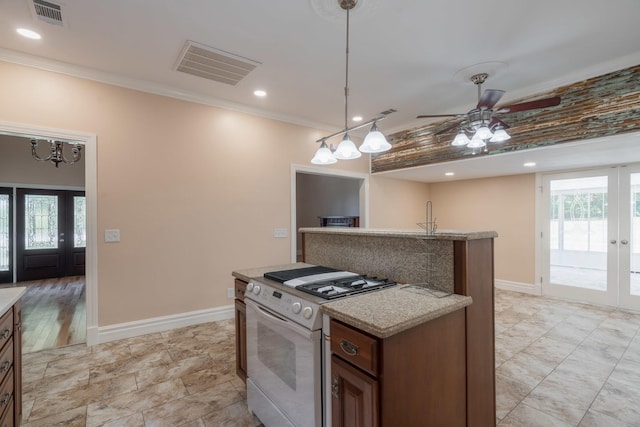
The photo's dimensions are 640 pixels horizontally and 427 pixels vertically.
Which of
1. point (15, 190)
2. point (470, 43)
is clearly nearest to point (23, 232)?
point (15, 190)

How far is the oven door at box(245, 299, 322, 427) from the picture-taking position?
1407 mm

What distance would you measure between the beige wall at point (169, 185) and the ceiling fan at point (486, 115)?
7.56 feet

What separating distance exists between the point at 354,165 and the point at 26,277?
7.11 meters

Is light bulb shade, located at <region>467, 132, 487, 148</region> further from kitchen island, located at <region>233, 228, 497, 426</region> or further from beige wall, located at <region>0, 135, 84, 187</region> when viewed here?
beige wall, located at <region>0, 135, 84, 187</region>

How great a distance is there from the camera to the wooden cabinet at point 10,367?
1.50m

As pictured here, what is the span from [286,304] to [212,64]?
96.6 inches

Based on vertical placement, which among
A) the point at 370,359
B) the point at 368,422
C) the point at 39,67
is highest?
the point at 39,67

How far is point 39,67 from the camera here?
9.08 feet

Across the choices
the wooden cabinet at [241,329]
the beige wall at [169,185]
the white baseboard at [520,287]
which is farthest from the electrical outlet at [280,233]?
the white baseboard at [520,287]

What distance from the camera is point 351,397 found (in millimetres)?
1249

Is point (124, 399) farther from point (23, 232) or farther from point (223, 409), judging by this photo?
point (23, 232)

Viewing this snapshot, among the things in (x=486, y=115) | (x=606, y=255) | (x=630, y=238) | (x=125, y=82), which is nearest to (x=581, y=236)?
(x=606, y=255)

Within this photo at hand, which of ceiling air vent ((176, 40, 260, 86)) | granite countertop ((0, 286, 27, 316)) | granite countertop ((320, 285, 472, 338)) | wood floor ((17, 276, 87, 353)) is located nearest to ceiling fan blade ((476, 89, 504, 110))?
granite countertop ((320, 285, 472, 338))

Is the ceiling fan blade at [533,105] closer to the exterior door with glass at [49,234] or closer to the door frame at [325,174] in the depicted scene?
the door frame at [325,174]
